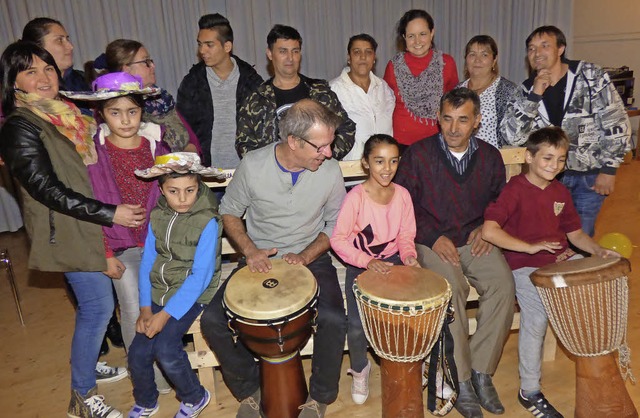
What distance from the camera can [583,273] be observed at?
8.16 ft

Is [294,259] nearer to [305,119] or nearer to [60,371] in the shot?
[305,119]

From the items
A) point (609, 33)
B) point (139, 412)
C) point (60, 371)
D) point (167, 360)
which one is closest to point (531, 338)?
point (167, 360)

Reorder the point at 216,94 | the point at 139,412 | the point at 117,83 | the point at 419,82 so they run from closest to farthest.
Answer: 1. the point at 117,83
2. the point at 139,412
3. the point at 216,94
4. the point at 419,82

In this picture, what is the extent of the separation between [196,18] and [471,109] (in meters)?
4.80

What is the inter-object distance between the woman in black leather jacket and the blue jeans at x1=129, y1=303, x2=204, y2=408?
388mm

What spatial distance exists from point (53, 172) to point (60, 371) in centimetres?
157

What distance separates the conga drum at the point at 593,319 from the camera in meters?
2.50

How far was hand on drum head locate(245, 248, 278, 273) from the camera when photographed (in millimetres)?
2660

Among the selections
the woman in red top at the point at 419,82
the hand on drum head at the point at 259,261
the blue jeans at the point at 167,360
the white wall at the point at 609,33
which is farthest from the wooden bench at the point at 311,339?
the white wall at the point at 609,33

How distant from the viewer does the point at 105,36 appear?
6.26 metres

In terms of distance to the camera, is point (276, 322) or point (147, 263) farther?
point (147, 263)

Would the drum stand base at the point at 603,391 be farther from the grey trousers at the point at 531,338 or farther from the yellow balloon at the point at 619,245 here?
the yellow balloon at the point at 619,245

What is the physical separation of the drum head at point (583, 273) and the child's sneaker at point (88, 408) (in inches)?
96.7

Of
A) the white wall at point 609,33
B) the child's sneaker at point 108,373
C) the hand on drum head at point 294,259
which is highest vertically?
the white wall at point 609,33
